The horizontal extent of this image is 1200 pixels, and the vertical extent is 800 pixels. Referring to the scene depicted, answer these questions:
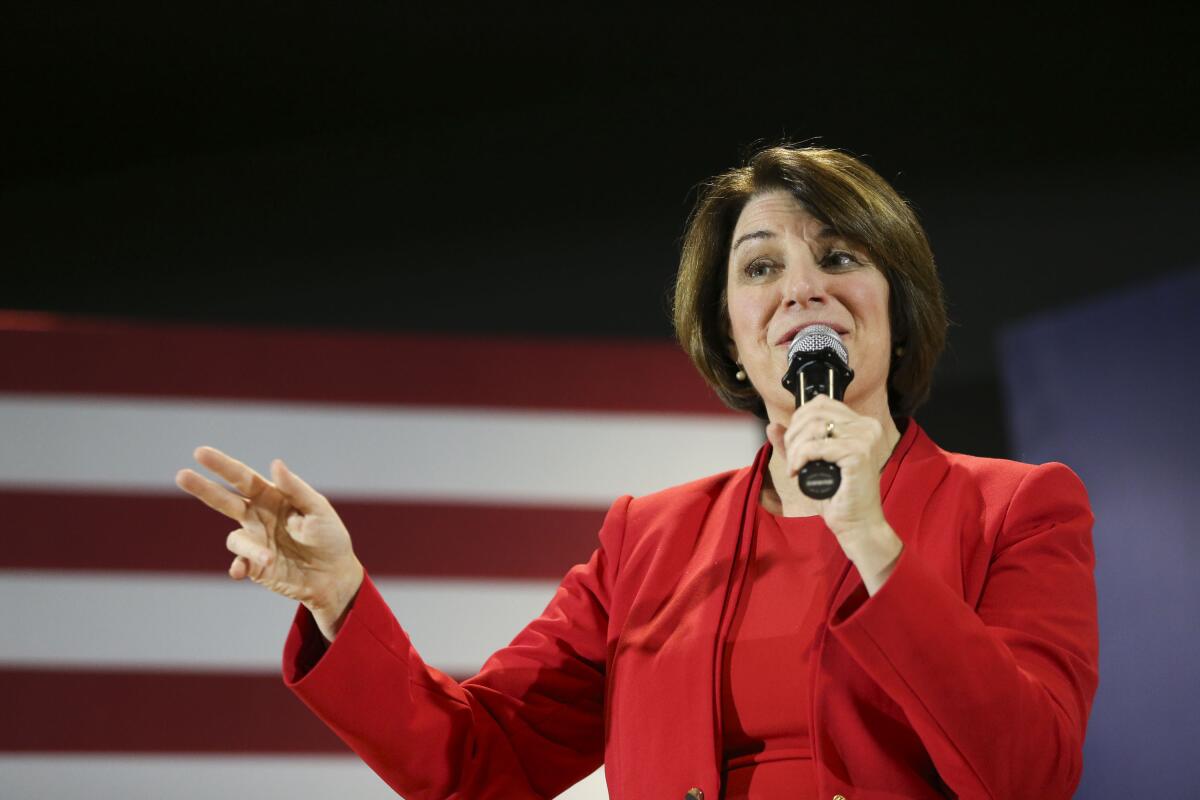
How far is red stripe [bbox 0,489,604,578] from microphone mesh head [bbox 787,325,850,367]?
1.71 metres

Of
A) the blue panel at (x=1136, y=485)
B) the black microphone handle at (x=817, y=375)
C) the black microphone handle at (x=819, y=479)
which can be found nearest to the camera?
the black microphone handle at (x=819, y=479)

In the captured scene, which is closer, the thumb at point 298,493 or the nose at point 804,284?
the thumb at point 298,493

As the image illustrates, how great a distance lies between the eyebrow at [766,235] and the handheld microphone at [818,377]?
0.18m

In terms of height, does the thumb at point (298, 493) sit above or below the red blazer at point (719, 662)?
above

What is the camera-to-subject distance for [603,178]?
326 centimetres

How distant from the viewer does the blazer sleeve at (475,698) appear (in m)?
1.36

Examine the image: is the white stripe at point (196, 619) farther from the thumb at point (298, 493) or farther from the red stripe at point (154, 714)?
the thumb at point (298, 493)

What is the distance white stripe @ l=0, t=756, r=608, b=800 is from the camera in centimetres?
292

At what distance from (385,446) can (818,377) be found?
2018mm

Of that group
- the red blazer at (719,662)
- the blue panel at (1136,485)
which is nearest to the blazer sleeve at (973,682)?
the red blazer at (719,662)

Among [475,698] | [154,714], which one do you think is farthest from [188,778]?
[475,698]

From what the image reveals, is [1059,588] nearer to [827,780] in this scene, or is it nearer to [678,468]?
[827,780]

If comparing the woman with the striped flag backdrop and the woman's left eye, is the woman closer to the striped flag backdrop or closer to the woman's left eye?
the woman's left eye

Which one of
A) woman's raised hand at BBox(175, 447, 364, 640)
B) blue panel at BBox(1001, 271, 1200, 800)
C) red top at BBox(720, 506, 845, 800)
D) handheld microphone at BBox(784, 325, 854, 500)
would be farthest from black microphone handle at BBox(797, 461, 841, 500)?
blue panel at BBox(1001, 271, 1200, 800)
